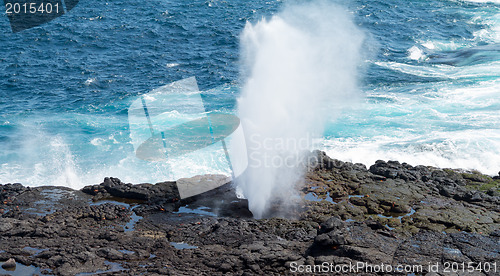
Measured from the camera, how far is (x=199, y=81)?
110 feet

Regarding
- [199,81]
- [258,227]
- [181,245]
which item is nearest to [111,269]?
[181,245]

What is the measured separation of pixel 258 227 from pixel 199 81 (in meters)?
19.9

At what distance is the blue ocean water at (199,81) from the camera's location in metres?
23.5

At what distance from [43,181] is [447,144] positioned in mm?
19925

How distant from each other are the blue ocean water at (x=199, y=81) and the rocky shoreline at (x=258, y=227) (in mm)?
3623

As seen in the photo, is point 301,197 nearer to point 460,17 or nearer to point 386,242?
point 386,242

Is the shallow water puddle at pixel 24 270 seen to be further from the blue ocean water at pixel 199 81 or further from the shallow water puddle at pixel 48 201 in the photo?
the blue ocean water at pixel 199 81

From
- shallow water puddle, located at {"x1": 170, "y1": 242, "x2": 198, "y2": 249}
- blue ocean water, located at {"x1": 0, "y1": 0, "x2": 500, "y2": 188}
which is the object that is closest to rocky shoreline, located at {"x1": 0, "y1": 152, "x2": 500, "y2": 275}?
shallow water puddle, located at {"x1": 170, "y1": 242, "x2": 198, "y2": 249}

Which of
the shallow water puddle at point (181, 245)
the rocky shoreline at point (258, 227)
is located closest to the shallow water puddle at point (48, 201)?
the rocky shoreline at point (258, 227)

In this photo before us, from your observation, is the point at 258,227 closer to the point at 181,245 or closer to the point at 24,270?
the point at 181,245

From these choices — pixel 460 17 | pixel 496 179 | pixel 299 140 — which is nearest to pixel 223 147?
pixel 299 140

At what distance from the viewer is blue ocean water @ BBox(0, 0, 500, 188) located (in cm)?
2352

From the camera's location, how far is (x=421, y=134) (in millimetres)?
25781

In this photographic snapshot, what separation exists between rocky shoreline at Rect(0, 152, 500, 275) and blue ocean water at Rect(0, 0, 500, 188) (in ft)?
11.9
